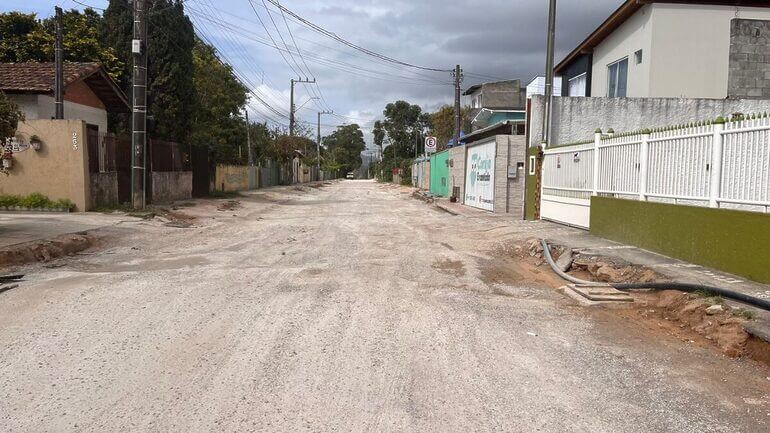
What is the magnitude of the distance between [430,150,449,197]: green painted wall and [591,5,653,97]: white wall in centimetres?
1158

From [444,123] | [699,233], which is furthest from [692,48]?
[444,123]

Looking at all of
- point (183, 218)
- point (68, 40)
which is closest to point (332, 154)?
point (68, 40)

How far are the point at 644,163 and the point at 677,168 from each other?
3.69ft

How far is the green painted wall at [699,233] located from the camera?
24.3 ft

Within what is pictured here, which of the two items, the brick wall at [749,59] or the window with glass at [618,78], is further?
the window with glass at [618,78]

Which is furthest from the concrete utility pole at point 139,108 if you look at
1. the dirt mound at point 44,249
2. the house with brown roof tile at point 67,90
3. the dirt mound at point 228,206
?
the dirt mound at point 44,249

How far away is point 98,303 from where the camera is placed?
7.00m

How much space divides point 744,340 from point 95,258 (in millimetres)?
9811

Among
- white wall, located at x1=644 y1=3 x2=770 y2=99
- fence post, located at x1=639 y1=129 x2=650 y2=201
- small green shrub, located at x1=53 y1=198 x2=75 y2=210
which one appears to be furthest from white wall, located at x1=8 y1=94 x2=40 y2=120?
white wall, located at x1=644 y1=3 x2=770 y2=99

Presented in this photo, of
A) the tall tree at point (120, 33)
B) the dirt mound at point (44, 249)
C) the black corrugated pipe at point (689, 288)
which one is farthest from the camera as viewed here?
the tall tree at point (120, 33)

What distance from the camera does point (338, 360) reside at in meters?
5.09

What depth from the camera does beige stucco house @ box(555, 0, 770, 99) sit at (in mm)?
18297

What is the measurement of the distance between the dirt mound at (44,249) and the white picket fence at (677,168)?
1051cm

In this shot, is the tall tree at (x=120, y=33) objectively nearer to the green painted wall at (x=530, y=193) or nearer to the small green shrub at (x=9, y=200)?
the small green shrub at (x=9, y=200)
